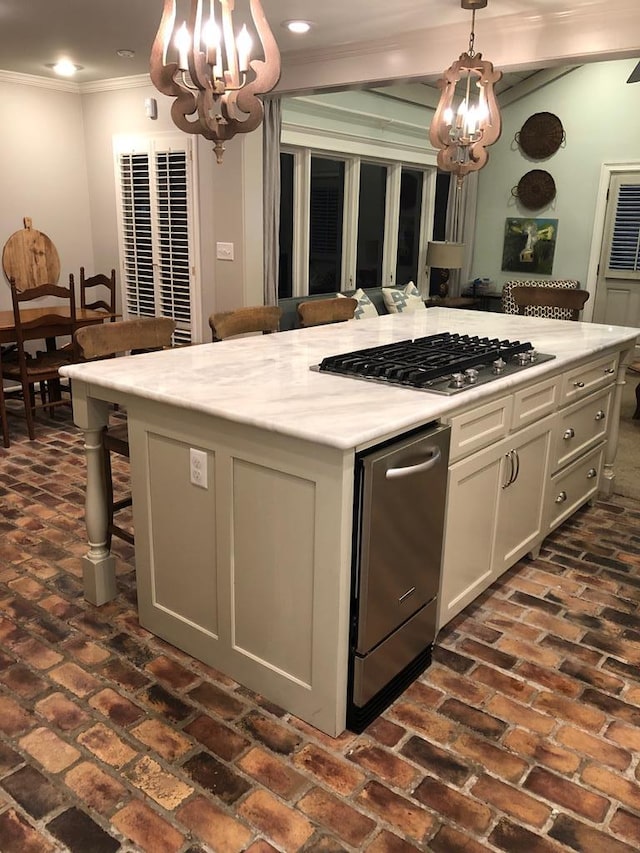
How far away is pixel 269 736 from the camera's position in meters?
2.10

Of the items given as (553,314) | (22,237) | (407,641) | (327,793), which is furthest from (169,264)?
(327,793)

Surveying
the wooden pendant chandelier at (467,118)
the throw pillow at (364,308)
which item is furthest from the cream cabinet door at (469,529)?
the throw pillow at (364,308)

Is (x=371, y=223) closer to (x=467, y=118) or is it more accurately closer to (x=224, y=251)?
(x=224, y=251)

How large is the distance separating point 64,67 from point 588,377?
462 centimetres

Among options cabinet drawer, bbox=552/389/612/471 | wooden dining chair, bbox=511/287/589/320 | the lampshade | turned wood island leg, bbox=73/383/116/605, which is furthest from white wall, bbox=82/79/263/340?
turned wood island leg, bbox=73/383/116/605

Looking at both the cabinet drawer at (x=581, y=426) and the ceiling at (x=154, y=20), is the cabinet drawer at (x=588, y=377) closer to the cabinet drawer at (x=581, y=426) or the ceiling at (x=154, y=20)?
the cabinet drawer at (x=581, y=426)

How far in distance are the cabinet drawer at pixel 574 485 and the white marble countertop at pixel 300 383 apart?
574 millimetres

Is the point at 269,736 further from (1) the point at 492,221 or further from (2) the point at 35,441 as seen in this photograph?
(1) the point at 492,221

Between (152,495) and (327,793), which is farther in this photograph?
(152,495)

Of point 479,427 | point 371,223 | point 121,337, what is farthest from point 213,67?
point 371,223

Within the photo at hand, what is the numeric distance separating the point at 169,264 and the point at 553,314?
3854 mm

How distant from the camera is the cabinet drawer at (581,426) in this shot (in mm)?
3166

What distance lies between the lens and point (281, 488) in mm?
2014

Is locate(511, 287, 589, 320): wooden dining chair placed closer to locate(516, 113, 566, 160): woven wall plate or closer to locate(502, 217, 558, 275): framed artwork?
locate(502, 217, 558, 275): framed artwork
